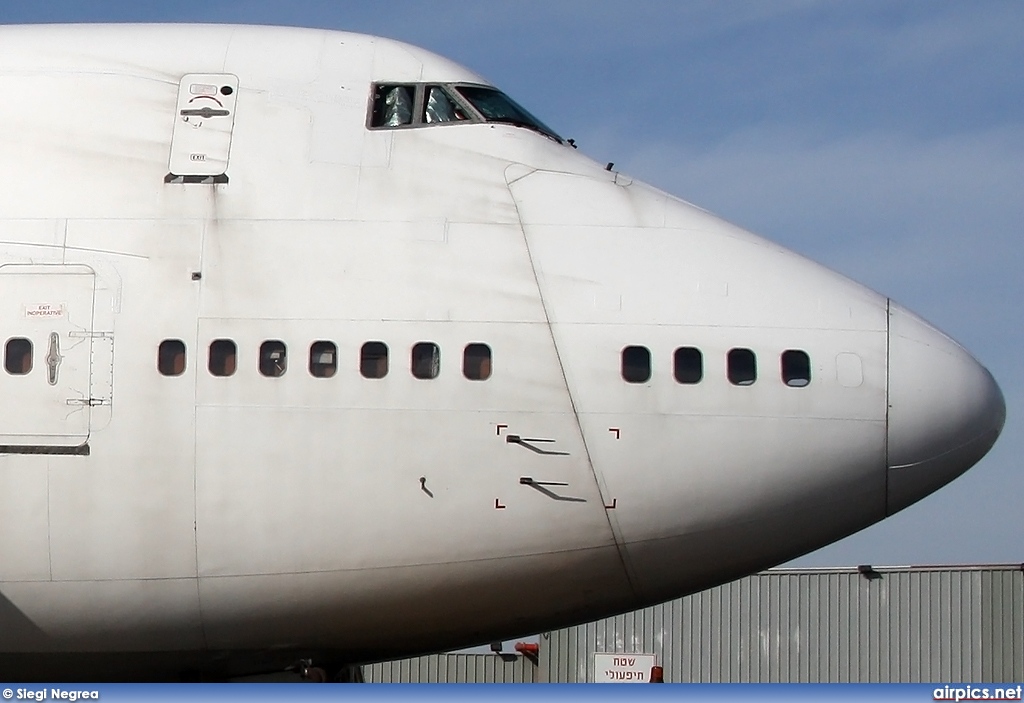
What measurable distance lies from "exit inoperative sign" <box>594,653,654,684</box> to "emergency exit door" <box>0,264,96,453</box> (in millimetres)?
19806

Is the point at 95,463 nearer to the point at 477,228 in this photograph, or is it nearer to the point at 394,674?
the point at 477,228

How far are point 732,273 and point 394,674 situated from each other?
21.8m

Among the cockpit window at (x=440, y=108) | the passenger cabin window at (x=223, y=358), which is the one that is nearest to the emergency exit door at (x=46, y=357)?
the passenger cabin window at (x=223, y=358)

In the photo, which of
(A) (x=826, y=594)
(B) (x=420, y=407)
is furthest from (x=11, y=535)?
(A) (x=826, y=594)

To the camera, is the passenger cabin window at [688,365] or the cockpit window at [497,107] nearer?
the passenger cabin window at [688,365]

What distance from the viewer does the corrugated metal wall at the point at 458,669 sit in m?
28.9

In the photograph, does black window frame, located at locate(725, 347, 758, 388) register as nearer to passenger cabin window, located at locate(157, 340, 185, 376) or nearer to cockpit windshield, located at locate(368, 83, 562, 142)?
cockpit windshield, located at locate(368, 83, 562, 142)

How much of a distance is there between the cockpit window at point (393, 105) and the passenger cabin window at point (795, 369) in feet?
10.0

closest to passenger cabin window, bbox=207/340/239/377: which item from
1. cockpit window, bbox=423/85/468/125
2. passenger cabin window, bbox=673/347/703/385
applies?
cockpit window, bbox=423/85/468/125

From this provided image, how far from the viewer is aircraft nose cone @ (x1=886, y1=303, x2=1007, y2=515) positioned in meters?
8.89

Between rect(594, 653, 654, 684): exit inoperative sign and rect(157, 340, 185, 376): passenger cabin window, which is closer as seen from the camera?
rect(157, 340, 185, 376): passenger cabin window

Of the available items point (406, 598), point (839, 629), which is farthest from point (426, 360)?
point (839, 629)

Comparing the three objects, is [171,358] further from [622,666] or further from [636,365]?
[622,666]

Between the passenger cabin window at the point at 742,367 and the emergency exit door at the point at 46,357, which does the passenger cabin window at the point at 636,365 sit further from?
the emergency exit door at the point at 46,357
